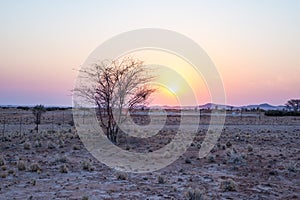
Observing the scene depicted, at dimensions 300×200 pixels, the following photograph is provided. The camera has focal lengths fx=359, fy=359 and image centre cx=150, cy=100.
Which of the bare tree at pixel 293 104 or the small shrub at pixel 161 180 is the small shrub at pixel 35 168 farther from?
the bare tree at pixel 293 104

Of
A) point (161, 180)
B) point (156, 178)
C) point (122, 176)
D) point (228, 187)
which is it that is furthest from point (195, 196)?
point (122, 176)

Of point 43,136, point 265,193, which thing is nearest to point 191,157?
point 265,193

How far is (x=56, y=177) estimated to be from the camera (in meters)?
12.6

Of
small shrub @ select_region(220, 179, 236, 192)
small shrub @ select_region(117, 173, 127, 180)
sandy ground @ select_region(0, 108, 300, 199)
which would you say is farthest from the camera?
small shrub @ select_region(117, 173, 127, 180)

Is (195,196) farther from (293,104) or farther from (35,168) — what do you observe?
(293,104)

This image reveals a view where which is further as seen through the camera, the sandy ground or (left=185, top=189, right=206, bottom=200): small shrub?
the sandy ground

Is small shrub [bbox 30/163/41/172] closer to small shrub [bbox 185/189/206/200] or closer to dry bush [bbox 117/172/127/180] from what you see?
dry bush [bbox 117/172/127/180]

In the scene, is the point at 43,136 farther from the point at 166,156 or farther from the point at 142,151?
the point at 166,156

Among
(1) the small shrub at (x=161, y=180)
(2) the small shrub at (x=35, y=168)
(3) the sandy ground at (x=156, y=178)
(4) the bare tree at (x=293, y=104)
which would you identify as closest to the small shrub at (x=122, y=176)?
(3) the sandy ground at (x=156, y=178)

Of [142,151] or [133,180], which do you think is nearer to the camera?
[133,180]

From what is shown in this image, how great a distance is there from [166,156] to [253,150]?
5666 millimetres

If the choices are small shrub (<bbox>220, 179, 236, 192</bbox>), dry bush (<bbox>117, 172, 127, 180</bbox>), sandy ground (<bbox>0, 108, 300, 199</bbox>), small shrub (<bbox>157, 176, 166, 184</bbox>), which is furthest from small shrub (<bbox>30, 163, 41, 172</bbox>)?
small shrub (<bbox>220, 179, 236, 192</bbox>)

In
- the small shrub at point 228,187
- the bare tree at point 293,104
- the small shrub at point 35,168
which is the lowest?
the small shrub at point 228,187

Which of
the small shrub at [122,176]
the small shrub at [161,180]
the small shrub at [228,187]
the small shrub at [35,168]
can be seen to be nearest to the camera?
the small shrub at [228,187]
